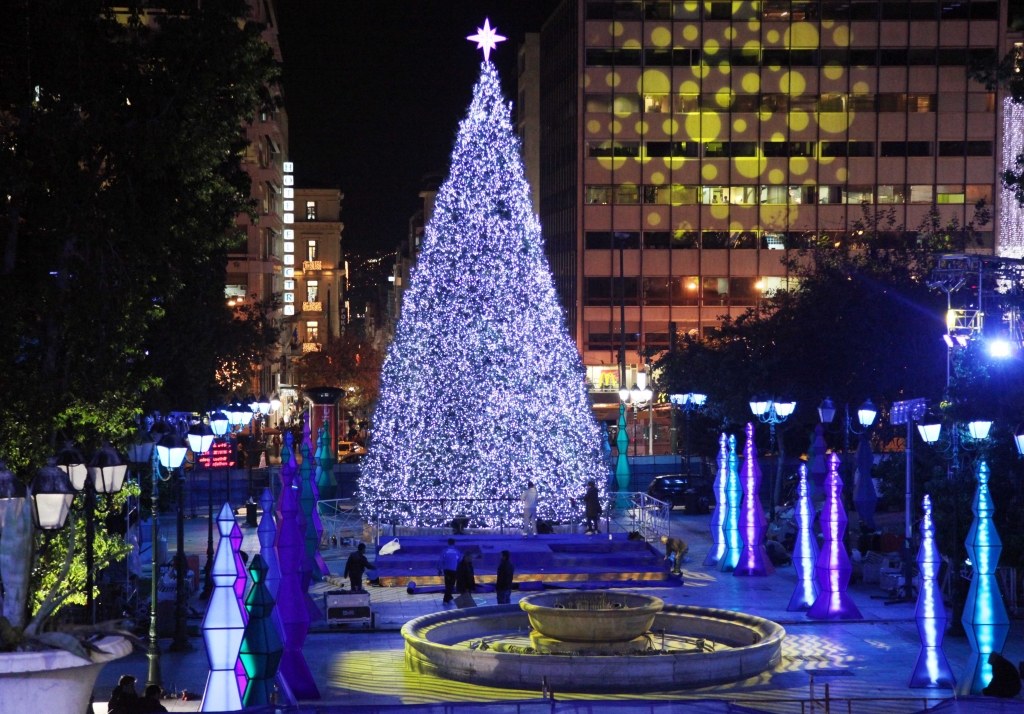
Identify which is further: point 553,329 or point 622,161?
point 622,161

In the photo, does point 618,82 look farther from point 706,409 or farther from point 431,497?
point 431,497

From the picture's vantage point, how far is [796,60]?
3162 inches

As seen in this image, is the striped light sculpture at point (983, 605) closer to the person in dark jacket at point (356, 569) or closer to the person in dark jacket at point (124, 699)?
the person in dark jacket at point (124, 699)

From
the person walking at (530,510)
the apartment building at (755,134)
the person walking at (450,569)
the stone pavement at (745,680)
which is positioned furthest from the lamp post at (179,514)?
the apartment building at (755,134)

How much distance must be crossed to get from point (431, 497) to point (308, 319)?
87458mm

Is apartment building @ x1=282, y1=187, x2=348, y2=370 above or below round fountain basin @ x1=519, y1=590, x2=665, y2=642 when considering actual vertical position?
above

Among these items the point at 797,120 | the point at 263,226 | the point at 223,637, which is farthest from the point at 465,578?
the point at 797,120

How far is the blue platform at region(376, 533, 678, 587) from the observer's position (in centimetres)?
2920

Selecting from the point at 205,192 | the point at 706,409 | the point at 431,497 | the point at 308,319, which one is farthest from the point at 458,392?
the point at 308,319

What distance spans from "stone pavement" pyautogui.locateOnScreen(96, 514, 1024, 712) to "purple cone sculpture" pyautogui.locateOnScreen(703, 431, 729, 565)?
262 cm

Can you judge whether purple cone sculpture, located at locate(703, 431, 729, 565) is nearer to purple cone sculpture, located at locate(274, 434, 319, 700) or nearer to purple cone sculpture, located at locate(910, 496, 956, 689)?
purple cone sculpture, located at locate(910, 496, 956, 689)

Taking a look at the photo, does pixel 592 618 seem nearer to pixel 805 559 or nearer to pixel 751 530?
pixel 805 559

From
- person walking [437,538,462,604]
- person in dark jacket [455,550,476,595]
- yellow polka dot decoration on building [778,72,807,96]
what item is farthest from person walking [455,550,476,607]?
yellow polka dot decoration on building [778,72,807,96]

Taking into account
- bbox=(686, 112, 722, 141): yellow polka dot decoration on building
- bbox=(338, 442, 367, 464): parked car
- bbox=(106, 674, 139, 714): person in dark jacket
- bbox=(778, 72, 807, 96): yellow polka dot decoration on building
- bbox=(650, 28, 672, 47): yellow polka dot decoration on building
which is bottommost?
bbox=(106, 674, 139, 714): person in dark jacket
